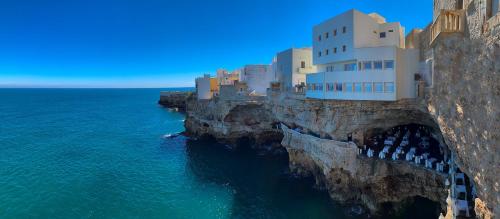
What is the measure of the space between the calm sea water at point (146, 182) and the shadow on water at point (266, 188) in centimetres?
8

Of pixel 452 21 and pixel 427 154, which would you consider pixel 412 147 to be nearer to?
pixel 427 154

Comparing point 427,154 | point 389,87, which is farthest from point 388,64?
point 427,154

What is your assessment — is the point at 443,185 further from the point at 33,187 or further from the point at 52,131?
the point at 52,131

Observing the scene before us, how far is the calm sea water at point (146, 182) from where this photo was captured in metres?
21.9

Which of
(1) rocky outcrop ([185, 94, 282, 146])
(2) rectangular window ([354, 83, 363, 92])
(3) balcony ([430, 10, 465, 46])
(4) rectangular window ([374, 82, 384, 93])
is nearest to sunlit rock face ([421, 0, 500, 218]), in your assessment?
(3) balcony ([430, 10, 465, 46])

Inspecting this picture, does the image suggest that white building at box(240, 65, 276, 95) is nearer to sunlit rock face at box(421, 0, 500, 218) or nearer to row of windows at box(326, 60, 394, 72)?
row of windows at box(326, 60, 394, 72)

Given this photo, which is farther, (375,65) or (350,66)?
(350,66)

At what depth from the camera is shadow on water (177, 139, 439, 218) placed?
70.2ft

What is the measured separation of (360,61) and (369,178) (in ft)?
27.5

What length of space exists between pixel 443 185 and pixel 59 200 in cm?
2731

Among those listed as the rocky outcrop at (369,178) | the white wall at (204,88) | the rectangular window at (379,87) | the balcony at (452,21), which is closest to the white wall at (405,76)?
the rectangular window at (379,87)

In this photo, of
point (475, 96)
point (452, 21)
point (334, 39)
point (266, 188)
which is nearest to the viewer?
point (475, 96)

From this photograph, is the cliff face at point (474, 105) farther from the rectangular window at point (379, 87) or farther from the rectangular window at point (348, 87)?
the rectangular window at point (348, 87)

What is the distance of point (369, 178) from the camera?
20953mm
